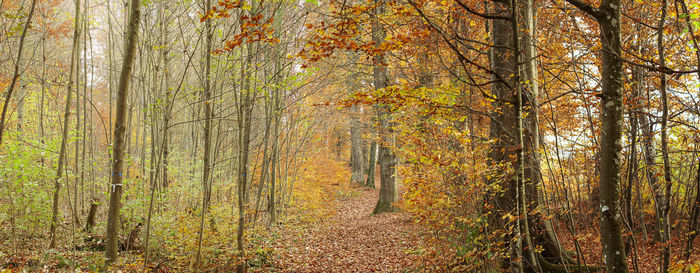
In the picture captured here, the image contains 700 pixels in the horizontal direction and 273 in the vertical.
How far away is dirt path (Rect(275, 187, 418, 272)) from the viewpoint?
7078 mm

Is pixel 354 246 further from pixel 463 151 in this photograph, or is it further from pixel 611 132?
pixel 611 132

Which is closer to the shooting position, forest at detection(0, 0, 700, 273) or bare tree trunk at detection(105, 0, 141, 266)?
forest at detection(0, 0, 700, 273)

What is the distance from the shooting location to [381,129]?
1173 centimetres

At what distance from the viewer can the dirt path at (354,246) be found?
708 cm

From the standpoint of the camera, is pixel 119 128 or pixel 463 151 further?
pixel 463 151

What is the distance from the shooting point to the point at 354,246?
8.72 metres

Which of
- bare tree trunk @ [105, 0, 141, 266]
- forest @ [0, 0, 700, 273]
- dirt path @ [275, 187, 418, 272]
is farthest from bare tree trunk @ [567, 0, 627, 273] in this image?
bare tree trunk @ [105, 0, 141, 266]

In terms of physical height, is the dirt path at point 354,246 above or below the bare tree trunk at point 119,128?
below

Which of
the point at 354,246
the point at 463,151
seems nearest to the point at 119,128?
the point at 463,151

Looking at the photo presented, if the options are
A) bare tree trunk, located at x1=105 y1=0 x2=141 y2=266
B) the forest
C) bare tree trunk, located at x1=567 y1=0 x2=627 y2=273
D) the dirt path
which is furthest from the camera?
the dirt path

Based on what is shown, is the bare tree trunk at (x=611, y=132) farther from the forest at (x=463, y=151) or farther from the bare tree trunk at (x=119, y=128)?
the bare tree trunk at (x=119, y=128)

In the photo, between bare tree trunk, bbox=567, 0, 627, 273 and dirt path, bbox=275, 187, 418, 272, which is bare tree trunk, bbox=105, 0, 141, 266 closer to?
dirt path, bbox=275, 187, 418, 272

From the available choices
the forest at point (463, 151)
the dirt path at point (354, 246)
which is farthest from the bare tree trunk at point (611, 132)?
the dirt path at point (354, 246)

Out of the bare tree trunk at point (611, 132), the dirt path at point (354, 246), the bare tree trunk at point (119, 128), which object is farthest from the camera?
the dirt path at point (354, 246)
